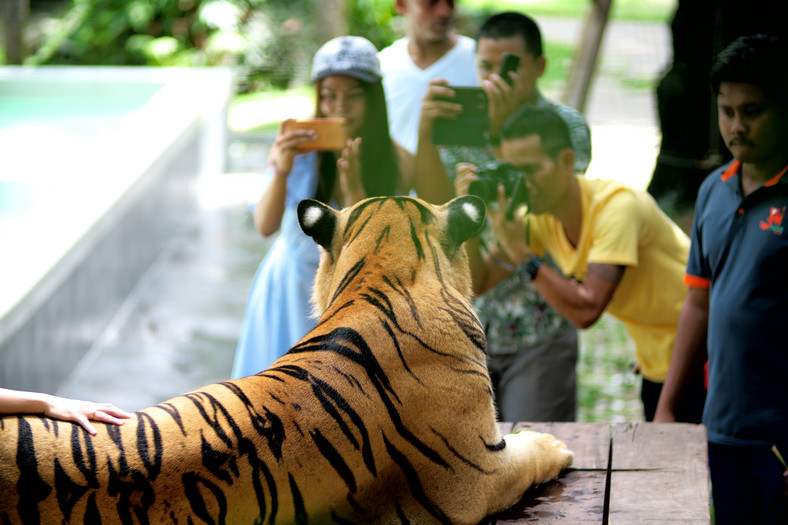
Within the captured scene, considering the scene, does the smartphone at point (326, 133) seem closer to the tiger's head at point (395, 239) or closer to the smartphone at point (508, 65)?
the smartphone at point (508, 65)

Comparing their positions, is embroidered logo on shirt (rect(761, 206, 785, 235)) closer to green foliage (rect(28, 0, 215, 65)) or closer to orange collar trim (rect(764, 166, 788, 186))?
orange collar trim (rect(764, 166, 788, 186))

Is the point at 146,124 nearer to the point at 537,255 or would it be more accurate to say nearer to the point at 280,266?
the point at 280,266

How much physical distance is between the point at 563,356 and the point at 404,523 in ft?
5.02

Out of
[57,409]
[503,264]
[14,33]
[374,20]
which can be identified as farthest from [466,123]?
[14,33]

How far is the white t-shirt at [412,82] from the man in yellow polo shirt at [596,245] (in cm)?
91

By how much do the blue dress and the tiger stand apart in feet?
3.77

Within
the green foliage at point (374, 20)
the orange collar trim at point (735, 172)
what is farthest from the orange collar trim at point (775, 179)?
the green foliage at point (374, 20)

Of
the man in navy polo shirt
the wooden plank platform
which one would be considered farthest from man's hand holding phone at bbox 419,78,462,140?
the wooden plank platform

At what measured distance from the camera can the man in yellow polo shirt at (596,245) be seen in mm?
3209

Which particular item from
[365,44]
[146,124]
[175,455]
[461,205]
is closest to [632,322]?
[461,205]

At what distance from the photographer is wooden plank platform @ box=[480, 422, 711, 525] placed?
7.91 ft

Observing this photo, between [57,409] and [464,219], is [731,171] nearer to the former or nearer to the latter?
[464,219]

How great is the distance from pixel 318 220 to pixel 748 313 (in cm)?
137

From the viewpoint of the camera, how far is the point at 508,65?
12.1ft
